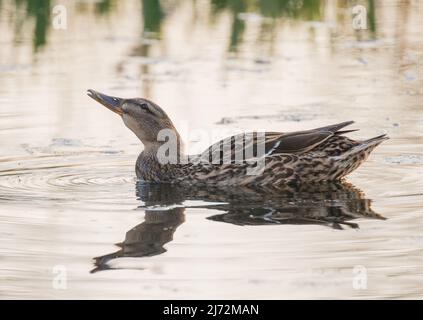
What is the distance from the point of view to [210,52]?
14195 millimetres

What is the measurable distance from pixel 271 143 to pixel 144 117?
3.87 ft

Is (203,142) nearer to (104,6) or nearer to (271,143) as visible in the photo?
(271,143)

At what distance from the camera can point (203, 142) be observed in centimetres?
1077

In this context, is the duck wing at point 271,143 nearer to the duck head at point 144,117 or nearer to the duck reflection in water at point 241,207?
the duck reflection in water at point 241,207

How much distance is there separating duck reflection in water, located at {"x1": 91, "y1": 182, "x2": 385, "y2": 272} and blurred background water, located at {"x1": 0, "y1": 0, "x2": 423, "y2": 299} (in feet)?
0.07

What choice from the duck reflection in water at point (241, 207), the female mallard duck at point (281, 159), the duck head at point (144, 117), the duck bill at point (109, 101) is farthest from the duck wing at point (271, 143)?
the duck bill at point (109, 101)

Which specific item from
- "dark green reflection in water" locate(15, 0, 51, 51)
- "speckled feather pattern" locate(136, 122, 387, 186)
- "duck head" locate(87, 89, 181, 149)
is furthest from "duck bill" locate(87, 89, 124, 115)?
"dark green reflection in water" locate(15, 0, 51, 51)

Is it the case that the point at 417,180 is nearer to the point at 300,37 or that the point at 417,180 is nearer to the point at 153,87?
the point at 153,87

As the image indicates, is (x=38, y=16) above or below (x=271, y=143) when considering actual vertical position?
above

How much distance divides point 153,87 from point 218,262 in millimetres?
5677

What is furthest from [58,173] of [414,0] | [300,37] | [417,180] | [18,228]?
[414,0]

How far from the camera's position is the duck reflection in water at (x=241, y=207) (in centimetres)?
765

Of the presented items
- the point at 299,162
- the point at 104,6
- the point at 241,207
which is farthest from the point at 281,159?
the point at 104,6

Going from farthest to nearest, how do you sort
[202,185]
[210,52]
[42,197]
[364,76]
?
[210,52] < [364,76] < [202,185] < [42,197]
